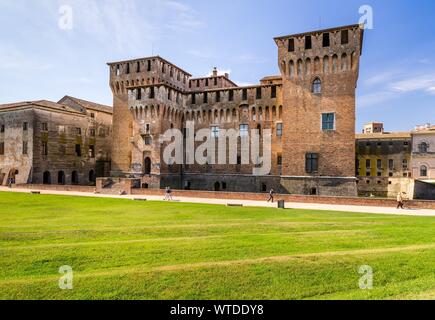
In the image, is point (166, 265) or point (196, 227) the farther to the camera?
point (196, 227)

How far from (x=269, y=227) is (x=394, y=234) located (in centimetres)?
469

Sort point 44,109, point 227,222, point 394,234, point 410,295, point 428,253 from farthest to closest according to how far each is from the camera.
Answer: point 44,109 < point 227,222 < point 394,234 < point 428,253 < point 410,295

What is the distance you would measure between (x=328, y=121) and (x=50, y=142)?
3567cm

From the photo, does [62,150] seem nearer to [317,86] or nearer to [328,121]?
[317,86]

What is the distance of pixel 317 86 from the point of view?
2916 cm

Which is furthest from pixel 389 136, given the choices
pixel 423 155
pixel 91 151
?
pixel 91 151

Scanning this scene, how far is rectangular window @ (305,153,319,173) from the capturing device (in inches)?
1144

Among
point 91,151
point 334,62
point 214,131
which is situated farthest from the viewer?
point 91,151

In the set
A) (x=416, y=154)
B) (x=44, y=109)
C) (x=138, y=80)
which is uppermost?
(x=138, y=80)

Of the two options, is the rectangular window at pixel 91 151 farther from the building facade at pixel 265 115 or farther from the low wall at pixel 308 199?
the low wall at pixel 308 199

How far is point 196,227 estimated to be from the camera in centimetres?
1195

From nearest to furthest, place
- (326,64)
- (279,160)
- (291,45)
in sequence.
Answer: (326,64) < (291,45) < (279,160)
